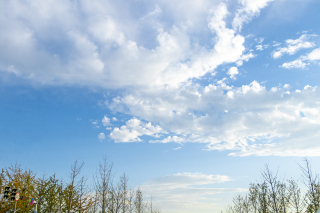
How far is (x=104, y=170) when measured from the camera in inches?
984

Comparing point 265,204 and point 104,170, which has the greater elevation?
point 104,170

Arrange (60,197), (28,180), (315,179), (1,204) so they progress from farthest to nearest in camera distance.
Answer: (28,180), (60,197), (1,204), (315,179)

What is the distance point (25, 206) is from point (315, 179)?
33.6m

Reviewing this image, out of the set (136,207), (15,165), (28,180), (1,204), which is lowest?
(136,207)

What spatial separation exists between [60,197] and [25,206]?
167 inches

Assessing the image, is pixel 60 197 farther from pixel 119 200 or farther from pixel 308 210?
pixel 308 210

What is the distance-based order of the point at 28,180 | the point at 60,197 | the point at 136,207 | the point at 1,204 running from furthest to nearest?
1. the point at 136,207
2. the point at 28,180
3. the point at 60,197
4. the point at 1,204

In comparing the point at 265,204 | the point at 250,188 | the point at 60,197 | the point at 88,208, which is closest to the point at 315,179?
the point at 265,204

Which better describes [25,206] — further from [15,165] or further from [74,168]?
[74,168]

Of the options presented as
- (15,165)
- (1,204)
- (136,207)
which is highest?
(15,165)

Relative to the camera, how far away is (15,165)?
105 ft

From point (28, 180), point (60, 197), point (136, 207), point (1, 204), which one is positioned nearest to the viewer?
point (1, 204)

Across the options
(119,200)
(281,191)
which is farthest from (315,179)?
(119,200)

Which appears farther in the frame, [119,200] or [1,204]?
[119,200]
